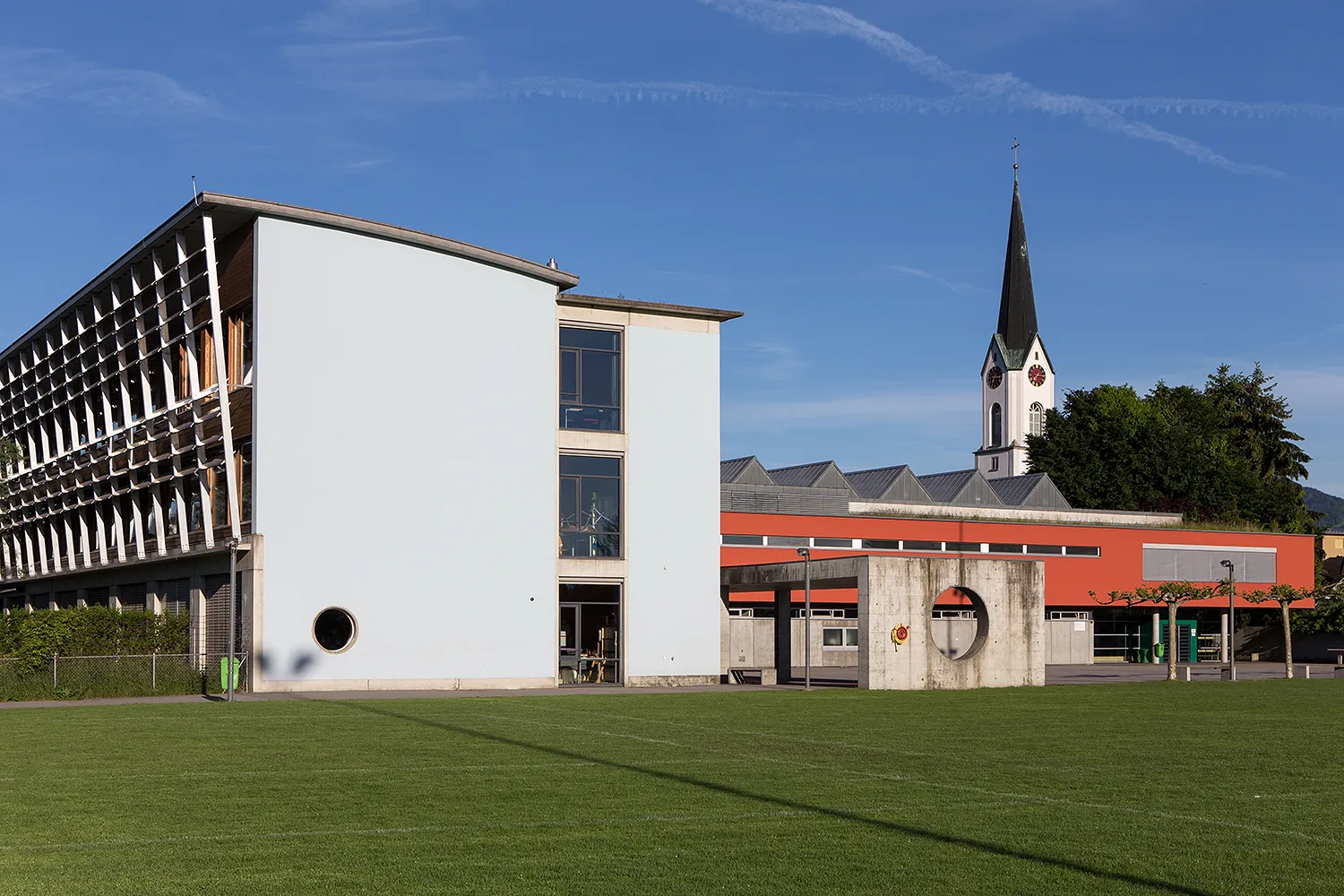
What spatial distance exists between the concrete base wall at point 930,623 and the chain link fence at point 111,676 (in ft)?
50.5

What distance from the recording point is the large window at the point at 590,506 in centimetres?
3984

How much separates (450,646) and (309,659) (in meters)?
3.69

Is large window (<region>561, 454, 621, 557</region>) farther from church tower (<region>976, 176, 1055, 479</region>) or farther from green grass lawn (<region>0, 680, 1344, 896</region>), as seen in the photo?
church tower (<region>976, 176, 1055, 479</region>)

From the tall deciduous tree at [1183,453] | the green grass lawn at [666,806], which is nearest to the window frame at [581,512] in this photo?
the green grass lawn at [666,806]

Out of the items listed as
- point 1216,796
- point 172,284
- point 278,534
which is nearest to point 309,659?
point 278,534

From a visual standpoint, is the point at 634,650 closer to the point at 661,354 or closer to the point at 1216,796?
the point at 661,354

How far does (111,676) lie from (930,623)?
2028 centimetres

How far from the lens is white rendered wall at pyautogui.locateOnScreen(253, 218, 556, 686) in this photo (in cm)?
3588

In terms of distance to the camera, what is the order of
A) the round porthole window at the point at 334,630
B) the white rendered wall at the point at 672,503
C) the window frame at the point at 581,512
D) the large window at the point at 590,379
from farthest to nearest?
the white rendered wall at the point at 672,503 < the large window at the point at 590,379 < the window frame at the point at 581,512 < the round porthole window at the point at 334,630

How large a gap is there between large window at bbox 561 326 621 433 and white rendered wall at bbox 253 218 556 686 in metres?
0.70

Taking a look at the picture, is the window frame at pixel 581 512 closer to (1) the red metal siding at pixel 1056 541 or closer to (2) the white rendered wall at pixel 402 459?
(2) the white rendered wall at pixel 402 459

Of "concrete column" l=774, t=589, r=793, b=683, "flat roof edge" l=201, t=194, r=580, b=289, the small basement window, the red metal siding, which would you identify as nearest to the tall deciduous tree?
the red metal siding

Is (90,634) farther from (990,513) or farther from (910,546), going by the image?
(990,513)

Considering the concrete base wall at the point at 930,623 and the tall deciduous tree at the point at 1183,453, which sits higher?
the tall deciduous tree at the point at 1183,453
